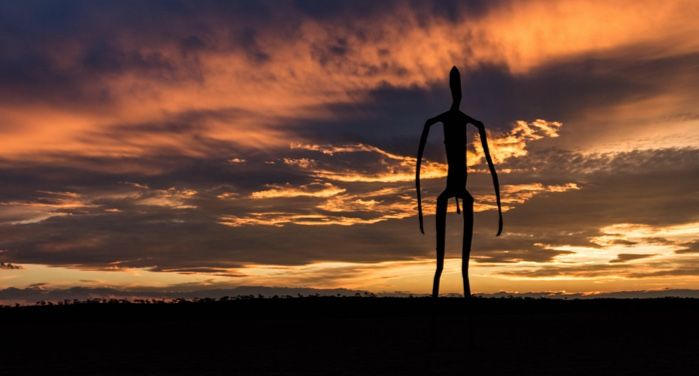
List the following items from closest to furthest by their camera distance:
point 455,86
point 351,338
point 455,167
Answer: point 455,167, point 455,86, point 351,338

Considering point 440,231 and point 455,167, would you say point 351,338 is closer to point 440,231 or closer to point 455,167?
point 440,231

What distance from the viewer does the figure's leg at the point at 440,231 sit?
14484mm

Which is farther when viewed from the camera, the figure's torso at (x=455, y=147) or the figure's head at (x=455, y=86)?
the figure's head at (x=455, y=86)

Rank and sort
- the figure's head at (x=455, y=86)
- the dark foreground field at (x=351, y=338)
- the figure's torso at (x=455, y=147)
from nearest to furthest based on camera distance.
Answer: the dark foreground field at (x=351, y=338) → the figure's torso at (x=455, y=147) → the figure's head at (x=455, y=86)

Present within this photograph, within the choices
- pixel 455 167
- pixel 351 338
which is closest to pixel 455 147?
pixel 455 167

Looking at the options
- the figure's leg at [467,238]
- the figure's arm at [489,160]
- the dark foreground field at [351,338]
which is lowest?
the dark foreground field at [351,338]

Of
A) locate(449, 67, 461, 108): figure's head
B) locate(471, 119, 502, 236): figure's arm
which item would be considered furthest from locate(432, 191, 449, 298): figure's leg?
locate(449, 67, 461, 108): figure's head

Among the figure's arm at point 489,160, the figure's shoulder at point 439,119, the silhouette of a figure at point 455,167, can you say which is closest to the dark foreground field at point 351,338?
the silhouette of a figure at point 455,167

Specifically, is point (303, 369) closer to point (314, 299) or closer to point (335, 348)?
point (335, 348)

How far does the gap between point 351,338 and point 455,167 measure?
4.94 meters

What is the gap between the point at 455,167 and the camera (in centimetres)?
1448

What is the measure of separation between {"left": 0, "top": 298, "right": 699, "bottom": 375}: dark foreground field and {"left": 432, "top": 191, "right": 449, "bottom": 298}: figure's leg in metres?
0.58

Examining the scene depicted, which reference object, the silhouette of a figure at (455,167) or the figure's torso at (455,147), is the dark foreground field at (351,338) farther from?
the figure's torso at (455,147)

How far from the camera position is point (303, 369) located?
11.8m
